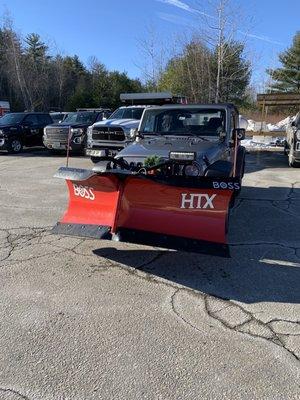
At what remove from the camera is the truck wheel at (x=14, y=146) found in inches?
685

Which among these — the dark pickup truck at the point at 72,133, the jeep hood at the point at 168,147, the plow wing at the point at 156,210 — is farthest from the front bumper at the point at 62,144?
the plow wing at the point at 156,210

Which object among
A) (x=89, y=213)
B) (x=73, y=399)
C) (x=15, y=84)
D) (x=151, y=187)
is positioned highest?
(x=15, y=84)

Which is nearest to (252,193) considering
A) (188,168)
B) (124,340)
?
(188,168)

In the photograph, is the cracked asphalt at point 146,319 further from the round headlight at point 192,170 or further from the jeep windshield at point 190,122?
the jeep windshield at point 190,122

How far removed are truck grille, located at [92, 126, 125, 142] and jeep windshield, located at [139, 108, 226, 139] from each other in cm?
573

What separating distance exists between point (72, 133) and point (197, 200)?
474 inches

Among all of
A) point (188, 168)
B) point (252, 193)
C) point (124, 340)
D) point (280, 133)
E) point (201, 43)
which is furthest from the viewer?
point (201, 43)

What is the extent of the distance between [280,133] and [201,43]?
287 inches

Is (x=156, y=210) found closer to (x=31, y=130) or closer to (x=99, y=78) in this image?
(x=31, y=130)

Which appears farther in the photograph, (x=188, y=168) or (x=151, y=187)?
(x=188, y=168)

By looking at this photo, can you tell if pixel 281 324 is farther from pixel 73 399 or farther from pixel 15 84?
pixel 15 84

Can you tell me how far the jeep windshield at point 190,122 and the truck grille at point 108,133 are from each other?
5.73 metres

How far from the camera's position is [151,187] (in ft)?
15.1

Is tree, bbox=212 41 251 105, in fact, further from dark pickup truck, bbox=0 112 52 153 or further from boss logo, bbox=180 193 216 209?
boss logo, bbox=180 193 216 209
